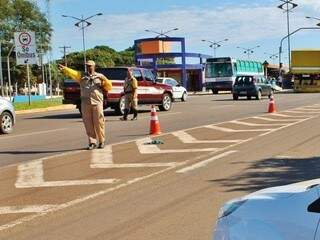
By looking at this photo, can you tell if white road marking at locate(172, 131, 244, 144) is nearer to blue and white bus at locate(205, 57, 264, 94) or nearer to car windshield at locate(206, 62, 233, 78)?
blue and white bus at locate(205, 57, 264, 94)

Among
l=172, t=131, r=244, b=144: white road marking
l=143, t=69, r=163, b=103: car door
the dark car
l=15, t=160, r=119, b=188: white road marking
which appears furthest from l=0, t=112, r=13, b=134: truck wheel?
the dark car

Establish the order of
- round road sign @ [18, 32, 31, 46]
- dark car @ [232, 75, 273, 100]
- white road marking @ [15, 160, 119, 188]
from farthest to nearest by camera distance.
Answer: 1. dark car @ [232, 75, 273, 100]
2. round road sign @ [18, 32, 31, 46]
3. white road marking @ [15, 160, 119, 188]

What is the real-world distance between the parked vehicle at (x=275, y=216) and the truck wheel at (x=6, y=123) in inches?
596

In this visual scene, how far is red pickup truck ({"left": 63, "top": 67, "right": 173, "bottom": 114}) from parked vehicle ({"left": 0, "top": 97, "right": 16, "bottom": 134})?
5.37 m

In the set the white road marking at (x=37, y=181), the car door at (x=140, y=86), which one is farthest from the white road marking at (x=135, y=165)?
the car door at (x=140, y=86)

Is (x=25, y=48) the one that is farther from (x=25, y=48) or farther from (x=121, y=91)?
(x=121, y=91)

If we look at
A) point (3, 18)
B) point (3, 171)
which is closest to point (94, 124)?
point (3, 171)

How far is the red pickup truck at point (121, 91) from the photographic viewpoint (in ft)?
81.0

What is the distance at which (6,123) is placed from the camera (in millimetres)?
18438

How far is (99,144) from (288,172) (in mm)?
4715

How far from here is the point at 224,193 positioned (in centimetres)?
800

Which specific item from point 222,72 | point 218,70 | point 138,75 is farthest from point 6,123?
point 218,70

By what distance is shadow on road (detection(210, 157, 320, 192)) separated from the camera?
8.52 metres

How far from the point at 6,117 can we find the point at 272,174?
11.0 meters
